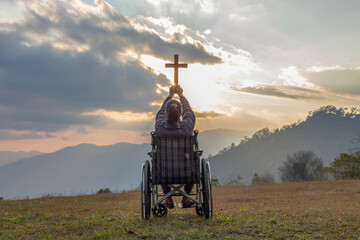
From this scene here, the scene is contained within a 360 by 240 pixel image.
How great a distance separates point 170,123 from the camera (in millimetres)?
6047

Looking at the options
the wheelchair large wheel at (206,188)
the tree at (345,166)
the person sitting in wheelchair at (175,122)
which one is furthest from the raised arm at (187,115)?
the tree at (345,166)

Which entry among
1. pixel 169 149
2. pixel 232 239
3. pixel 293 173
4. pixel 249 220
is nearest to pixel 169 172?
pixel 169 149

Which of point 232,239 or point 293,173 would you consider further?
point 293,173


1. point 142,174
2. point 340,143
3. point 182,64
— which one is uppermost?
point 340,143

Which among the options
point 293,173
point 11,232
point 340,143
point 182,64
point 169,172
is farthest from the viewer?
point 340,143

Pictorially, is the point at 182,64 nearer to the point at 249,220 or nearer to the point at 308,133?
the point at 249,220

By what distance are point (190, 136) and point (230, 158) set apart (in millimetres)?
190817

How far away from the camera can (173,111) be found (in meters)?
6.00

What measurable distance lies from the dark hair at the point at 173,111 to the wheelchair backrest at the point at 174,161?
13.1 inches

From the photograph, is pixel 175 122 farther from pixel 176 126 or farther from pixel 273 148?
pixel 273 148

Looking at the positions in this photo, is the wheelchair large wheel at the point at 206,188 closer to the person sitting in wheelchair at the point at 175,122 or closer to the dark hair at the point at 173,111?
the person sitting in wheelchair at the point at 175,122

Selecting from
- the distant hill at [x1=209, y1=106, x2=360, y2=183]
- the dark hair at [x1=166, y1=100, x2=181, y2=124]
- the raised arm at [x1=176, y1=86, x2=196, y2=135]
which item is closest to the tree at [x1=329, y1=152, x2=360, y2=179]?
the raised arm at [x1=176, y1=86, x2=196, y2=135]

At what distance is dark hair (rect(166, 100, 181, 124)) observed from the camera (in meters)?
5.99

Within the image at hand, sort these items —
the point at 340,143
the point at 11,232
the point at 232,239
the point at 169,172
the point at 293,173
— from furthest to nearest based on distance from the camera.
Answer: the point at 340,143
the point at 293,173
the point at 169,172
the point at 11,232
the point at 232,239
